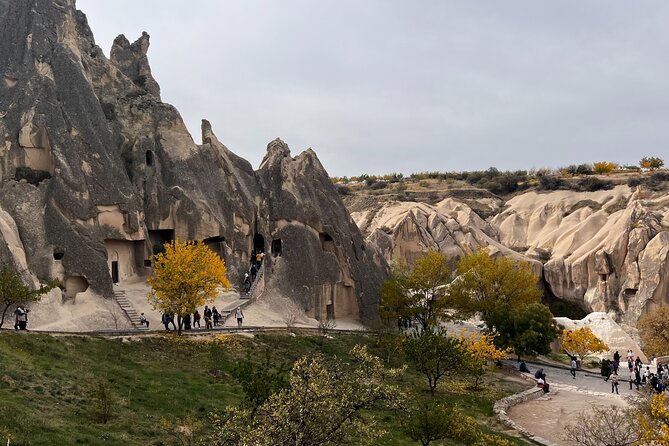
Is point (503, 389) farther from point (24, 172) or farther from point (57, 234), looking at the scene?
point (24, 172)

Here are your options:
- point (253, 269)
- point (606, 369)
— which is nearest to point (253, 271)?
Answer: point (253, 269)

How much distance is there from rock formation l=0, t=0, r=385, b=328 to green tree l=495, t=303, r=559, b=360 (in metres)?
10.8

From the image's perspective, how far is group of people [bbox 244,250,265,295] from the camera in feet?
143

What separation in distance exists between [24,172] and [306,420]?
102ft

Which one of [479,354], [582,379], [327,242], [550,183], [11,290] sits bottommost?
[582,379]

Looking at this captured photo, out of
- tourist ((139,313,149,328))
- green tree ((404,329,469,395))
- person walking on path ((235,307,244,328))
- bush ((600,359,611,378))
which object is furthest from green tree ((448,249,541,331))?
tourist ((139,313,149,328))

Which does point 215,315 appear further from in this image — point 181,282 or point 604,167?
point 604,167

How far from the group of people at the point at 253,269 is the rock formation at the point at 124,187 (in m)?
0.54

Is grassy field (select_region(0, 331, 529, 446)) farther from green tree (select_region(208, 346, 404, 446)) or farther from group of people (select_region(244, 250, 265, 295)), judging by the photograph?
group of people (select_region(244, 250, 265, 295))

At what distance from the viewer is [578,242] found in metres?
75.1

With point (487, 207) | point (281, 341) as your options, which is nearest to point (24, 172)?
point (281, 341)

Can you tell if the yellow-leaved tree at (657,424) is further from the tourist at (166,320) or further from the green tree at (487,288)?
the green tree at (487,288)

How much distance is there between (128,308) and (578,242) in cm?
5452

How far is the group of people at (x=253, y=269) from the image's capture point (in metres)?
43.7
